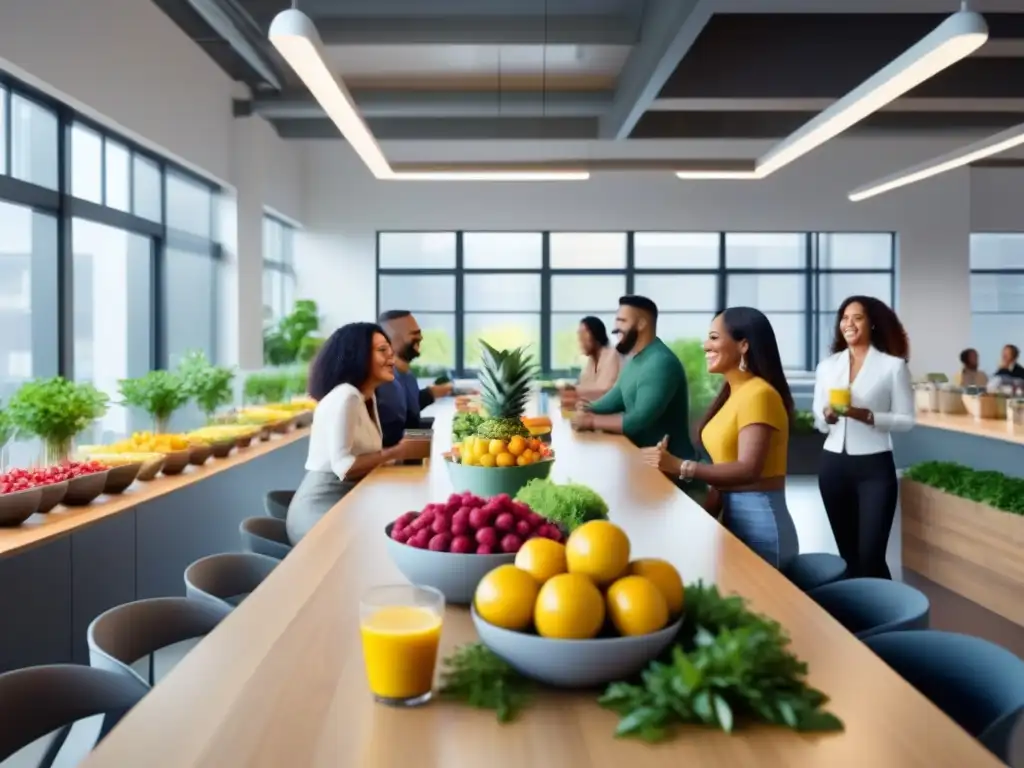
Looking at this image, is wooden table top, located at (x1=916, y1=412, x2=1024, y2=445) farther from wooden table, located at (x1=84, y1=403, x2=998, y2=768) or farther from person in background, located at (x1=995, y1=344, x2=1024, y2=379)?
wooden table, located at (x1=84, y1=403, x2=998, y2=768)

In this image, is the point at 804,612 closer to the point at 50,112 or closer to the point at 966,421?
the point at 966,421

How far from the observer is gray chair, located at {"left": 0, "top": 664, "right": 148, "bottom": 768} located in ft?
4.95

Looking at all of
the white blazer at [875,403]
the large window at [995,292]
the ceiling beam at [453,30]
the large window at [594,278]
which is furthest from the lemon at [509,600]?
the large window at [995,292]

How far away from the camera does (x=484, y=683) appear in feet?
4.12

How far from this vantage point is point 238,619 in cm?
159

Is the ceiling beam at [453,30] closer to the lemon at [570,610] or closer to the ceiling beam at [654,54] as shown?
the ceiling beam at [654,54]

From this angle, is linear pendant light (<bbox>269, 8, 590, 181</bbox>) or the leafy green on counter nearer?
the leafy green on counter

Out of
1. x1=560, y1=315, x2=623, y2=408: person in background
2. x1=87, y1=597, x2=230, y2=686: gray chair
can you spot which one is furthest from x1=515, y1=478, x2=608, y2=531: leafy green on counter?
x1=560, y1=315, x2=623, y2=408: person in background

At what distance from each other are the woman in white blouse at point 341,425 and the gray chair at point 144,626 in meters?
0.99

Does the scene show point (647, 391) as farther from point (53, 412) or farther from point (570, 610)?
point (570, 610)

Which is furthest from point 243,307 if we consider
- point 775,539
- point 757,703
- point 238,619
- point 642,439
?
point 757,703

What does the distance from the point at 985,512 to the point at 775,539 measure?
7.98 ft

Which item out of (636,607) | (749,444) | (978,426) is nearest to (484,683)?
(636,607)

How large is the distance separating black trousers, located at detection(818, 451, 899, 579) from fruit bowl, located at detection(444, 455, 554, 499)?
6.54 feet
